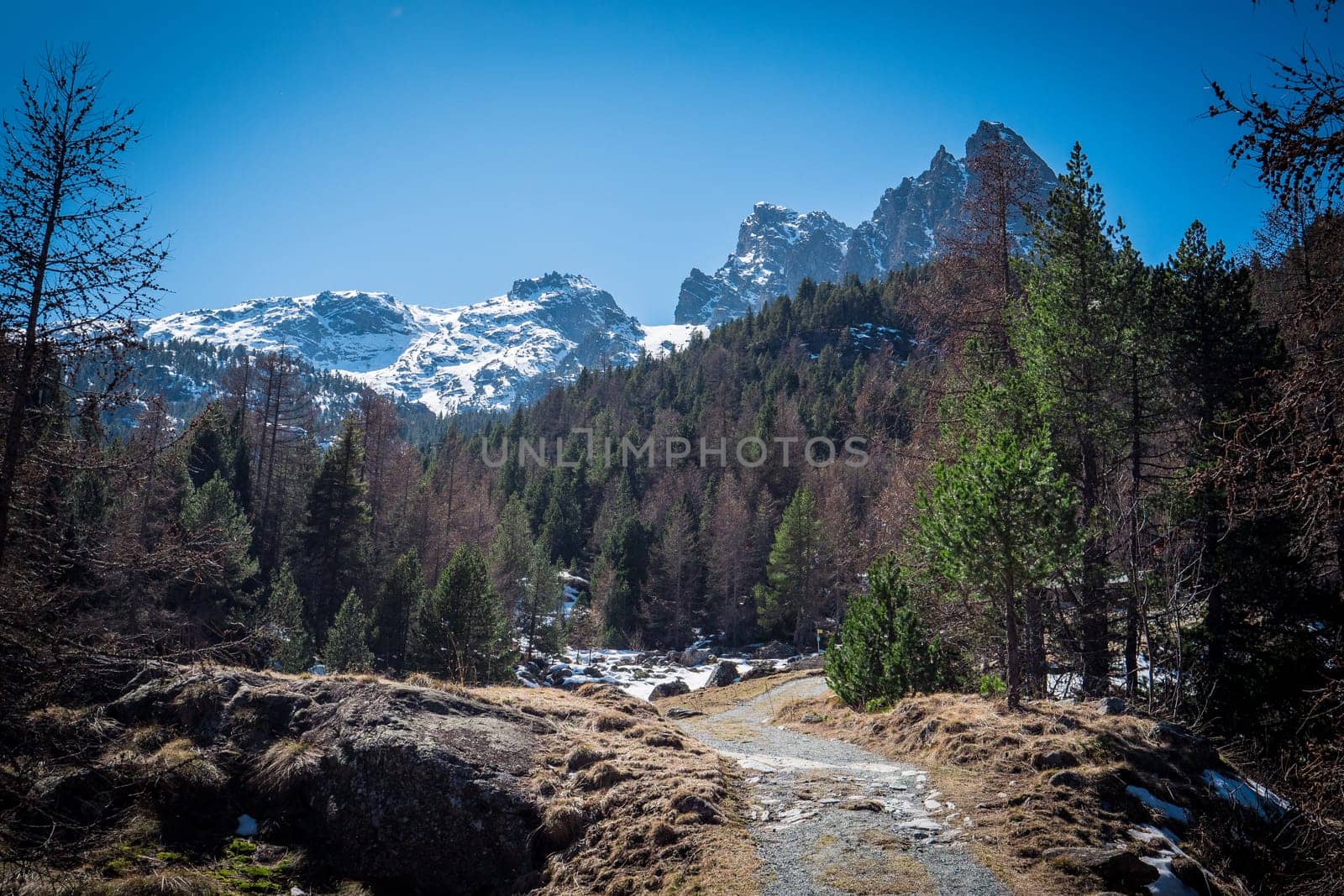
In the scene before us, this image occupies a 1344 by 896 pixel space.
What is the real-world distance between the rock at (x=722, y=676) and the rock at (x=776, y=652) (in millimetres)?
9063

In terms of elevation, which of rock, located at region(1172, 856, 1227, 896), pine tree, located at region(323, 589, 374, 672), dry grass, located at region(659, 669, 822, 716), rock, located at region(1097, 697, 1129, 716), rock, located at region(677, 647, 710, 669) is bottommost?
rock, located at region(677, 647, 710, 669)

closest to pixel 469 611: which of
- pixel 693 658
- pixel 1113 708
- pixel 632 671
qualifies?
pixel 632 671

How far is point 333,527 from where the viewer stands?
3600 centimetres

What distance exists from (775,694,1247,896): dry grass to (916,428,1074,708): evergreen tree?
4.40 feet

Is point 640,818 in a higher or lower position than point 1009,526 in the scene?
lower

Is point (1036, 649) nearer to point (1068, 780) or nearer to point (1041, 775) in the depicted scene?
point (1041, 775)

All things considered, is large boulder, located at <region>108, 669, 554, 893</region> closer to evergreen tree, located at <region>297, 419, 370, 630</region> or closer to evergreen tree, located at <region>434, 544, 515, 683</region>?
evergreen tree, located at <region>434, 544, 515, 683</region>

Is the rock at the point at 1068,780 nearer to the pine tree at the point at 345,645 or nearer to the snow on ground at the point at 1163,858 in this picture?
the snow on ground at the point at 1163,858

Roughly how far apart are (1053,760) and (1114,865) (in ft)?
7.90

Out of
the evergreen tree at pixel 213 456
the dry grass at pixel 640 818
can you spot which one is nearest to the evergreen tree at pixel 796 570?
the dry grass at pixel 640 818

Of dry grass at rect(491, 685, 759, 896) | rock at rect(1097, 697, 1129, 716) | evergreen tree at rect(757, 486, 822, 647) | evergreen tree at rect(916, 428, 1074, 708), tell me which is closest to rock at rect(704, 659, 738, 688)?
evergreen tree at rect(757, 486, 822, 647)

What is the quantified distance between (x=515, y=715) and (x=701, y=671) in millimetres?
33401

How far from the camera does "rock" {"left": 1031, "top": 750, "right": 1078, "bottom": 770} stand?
839 centimetres

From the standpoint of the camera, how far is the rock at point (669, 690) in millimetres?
31400
